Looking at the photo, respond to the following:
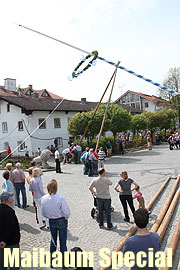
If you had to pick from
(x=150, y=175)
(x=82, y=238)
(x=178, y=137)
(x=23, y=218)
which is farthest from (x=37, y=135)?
(x=82, y=238)

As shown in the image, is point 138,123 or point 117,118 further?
point 138,123

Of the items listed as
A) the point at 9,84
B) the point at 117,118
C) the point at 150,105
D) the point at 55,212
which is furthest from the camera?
the point at 150,105

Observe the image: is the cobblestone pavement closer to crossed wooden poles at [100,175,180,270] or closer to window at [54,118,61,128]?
crossed wooden poles at [100,175,180,270]

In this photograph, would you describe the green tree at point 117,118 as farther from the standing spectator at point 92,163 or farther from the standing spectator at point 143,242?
the standing spectator at point 143,242

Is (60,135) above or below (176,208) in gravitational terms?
above

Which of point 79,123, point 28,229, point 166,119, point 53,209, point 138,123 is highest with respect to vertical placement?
point 166,119

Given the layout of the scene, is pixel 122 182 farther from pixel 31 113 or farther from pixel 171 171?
pixel 31 113

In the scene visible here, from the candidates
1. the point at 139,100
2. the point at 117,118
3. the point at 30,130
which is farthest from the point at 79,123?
the point at 139,100

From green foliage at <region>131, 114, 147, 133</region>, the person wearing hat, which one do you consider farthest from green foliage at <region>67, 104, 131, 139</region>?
the person wearing hat

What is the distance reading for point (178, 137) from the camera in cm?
2611

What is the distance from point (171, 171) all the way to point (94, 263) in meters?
10.8

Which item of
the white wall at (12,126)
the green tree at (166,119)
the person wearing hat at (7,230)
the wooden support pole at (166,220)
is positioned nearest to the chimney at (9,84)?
the white wall at (12,126)

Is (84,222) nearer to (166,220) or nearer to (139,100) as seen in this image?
(166,220)

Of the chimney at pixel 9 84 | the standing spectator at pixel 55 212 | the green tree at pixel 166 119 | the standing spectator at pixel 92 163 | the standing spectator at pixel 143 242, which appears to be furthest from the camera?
the chimney at pixel 9 84
